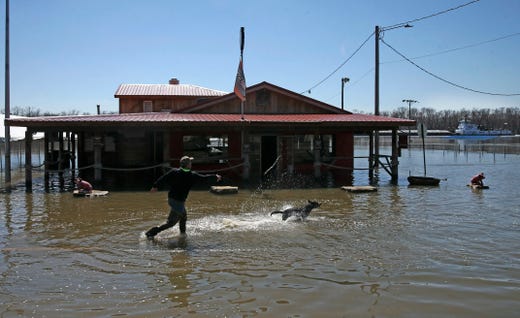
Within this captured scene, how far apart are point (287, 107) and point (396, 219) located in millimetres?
12788

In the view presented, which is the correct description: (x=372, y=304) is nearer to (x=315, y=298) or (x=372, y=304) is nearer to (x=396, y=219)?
(x=315, y=298)

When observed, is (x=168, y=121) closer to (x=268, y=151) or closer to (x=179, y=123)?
(x=179, y=123)

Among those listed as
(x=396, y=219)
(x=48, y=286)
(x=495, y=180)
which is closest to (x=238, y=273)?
(x=48, y=286)

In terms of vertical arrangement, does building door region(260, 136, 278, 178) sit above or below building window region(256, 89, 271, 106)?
below

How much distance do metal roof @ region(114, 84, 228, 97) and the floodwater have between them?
19.0 m

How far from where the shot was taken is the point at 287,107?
23.6 meters

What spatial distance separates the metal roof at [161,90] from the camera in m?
32.0

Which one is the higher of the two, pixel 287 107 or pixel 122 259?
pixel 287 107

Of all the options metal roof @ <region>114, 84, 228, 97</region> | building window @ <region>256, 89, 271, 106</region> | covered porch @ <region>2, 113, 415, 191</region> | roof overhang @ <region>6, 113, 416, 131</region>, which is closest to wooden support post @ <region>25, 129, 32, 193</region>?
covered porch @ <region>2, 113, 415, 191</region>

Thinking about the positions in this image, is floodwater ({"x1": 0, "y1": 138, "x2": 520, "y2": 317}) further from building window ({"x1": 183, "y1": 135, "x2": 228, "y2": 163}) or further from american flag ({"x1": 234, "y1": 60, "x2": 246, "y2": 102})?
building window ({"x1": 183, "y1": 135, "x2": 228, "y2": 163})

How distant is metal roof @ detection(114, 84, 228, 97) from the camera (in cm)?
3195

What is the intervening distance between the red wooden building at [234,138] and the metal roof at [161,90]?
738 centimetres

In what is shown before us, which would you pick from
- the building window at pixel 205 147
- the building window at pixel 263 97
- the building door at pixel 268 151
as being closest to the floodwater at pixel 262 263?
the building window at pixel 205 147

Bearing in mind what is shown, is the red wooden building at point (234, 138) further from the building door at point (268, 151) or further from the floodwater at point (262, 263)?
the floodwater at point (262, 263)
